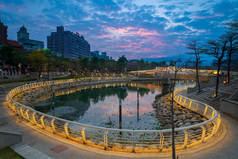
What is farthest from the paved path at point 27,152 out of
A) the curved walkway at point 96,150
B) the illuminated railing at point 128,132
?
the illuminated railing at point 128,132

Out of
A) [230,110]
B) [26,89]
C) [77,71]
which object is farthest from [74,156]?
[77,71]

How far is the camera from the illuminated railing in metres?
7.72

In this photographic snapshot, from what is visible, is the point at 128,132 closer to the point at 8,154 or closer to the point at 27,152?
the point at 27,152

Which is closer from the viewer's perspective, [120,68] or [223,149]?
[223,149]

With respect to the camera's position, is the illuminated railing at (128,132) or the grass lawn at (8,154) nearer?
the grass lawn at (8,154)

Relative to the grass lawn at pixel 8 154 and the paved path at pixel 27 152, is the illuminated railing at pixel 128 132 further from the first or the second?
the grass lawn at pixel 8 154

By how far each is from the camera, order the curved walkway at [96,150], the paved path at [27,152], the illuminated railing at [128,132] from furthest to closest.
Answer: the illuminated railing at [128,132] → the curved walkway at [96,150] → the paved path at [27,152]

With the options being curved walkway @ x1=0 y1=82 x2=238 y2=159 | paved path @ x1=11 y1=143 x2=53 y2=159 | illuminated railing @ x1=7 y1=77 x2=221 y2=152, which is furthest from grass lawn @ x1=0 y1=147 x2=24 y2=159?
→ illuminated railing @ x1=7 y1=77 x2=221 y2=152

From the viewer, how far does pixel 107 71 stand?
5010 inches

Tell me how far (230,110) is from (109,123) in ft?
46.8

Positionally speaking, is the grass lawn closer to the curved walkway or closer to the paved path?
the paved path

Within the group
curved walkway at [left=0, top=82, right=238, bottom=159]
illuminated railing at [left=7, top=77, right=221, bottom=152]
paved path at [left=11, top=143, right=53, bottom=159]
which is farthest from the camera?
illuminated railing at [left=7, top=77, right=221, bottom=152]

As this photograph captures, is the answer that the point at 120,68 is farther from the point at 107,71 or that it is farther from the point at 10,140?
the point at 10,140

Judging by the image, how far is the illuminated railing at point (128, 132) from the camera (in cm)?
772
